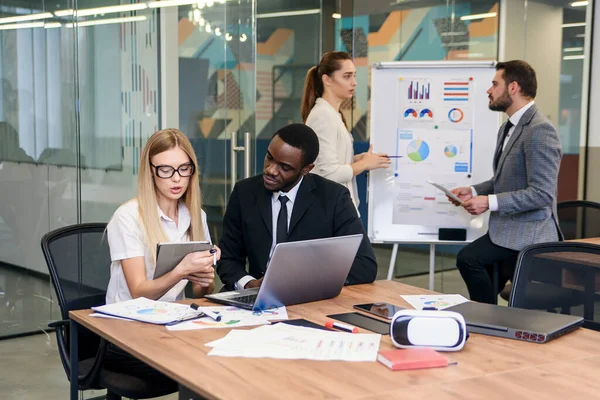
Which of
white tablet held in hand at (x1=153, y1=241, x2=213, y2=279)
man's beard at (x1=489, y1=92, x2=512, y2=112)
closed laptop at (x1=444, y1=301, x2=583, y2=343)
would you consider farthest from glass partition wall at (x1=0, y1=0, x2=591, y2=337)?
closed laptop at (x1=444, y1=301, x2=583, y2=343)

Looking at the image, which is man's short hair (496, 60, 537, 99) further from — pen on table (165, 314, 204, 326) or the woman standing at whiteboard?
pen on table (165, 314, 204, 326)

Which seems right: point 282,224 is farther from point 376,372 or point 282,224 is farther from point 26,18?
point 26,18

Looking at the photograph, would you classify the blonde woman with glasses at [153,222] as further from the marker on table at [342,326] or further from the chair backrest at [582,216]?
the chair backrest at [582,216]

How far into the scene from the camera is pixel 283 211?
3.10 m

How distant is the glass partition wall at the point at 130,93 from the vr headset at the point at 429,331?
10.8ft

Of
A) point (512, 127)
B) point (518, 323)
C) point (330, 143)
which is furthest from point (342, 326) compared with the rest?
point (512, 127)

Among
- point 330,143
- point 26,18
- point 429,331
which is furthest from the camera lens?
point 26,18

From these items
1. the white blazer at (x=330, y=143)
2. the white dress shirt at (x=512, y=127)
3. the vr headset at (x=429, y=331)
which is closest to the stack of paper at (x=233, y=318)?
the vr headset at (x=429, y=331)

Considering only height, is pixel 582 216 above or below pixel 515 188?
below

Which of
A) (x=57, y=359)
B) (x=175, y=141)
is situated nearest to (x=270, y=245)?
(x=175, y=141)

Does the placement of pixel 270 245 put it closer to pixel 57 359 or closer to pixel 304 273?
pixel 304 273

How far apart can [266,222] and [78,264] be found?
2.45 feet

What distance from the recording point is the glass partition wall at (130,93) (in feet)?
15.5

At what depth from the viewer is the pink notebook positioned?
1.87m
